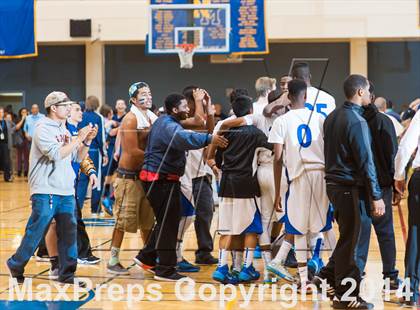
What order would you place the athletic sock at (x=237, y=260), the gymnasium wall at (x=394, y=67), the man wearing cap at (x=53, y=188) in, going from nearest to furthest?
1. the man wearing cap at (x=53, y=188)
2. the athletic sock at (x=237, y=260)
3. the gymnasium wall at (x=394, y=67)

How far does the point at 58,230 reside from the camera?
718 cm

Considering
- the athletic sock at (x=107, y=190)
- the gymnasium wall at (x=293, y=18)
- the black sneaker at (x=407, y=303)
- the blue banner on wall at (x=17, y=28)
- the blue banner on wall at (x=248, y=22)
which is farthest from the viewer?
the gymnasium wall at (x=293, y=18)

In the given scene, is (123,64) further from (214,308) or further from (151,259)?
(214,308)

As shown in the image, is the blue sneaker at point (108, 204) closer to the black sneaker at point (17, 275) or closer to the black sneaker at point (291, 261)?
the black sneaker at point (17, 275)

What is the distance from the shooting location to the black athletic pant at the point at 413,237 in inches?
245

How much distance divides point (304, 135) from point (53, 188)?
2.27 metres

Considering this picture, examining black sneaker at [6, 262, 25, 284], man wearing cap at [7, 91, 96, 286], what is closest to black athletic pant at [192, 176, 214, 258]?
man wearing cap at [7, 91, 96, 286]

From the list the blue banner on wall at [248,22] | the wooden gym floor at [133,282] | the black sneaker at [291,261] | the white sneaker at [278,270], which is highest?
the blue banner on wall at [248,22]

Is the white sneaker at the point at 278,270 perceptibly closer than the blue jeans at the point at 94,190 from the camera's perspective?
Yes

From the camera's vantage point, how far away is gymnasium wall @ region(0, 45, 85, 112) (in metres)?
20.8

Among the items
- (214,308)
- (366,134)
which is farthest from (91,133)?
(366,134)

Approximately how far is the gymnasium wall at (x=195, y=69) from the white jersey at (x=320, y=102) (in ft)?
11.1

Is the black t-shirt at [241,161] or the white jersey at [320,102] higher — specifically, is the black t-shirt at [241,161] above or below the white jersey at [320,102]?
below

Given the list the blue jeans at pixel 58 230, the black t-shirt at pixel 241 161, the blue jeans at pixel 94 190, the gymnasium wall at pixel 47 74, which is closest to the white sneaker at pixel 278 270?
the black t-shirt at pixel 241 161
